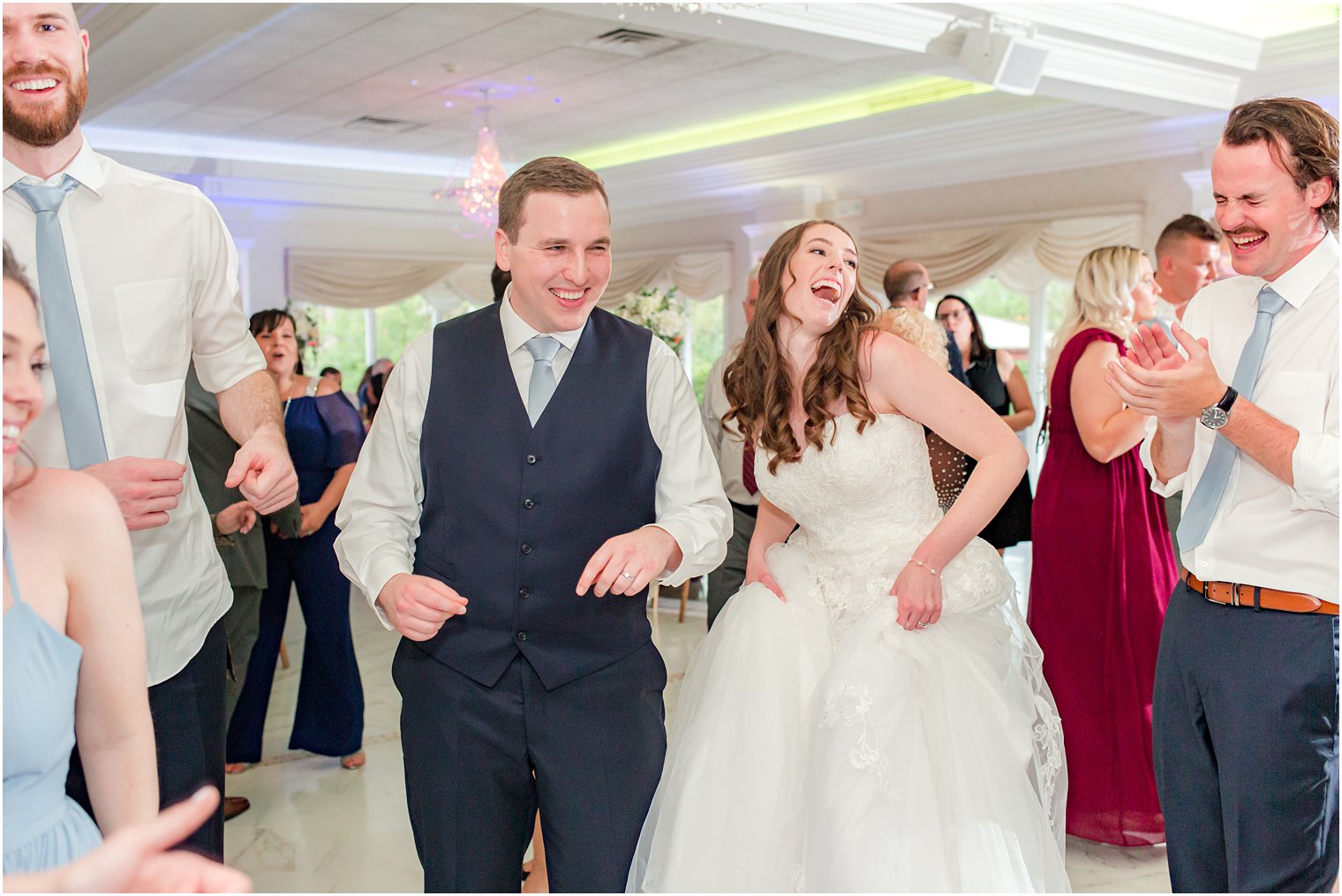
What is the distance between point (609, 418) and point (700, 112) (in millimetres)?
7670

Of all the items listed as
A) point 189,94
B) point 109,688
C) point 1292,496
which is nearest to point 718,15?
point 1292,496

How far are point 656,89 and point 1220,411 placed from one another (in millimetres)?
6830

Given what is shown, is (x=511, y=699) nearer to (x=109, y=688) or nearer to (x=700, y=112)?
(x=109, y=688)

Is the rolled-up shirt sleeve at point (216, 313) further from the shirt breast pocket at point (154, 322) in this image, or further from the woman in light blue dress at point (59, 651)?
the woman in light blue dress at point (59, 651)

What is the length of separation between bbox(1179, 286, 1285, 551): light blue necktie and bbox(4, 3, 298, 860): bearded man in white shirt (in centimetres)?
160

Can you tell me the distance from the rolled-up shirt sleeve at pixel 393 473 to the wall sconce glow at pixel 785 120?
22.6 ft

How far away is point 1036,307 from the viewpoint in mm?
9516

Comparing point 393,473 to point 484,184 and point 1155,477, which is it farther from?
point 484,184

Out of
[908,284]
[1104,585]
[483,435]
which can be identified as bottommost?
[1104,585]

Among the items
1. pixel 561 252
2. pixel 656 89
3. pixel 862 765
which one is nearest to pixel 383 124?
pixel 656 89

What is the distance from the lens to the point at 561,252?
2031 mm

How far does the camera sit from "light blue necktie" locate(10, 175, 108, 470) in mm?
1790

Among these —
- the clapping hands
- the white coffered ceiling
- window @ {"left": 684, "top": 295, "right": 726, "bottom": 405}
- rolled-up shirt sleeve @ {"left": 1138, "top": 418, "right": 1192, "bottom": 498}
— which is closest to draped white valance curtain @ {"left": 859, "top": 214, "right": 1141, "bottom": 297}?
the white coffered ceiling

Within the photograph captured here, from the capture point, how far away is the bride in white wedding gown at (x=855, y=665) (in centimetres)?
216
